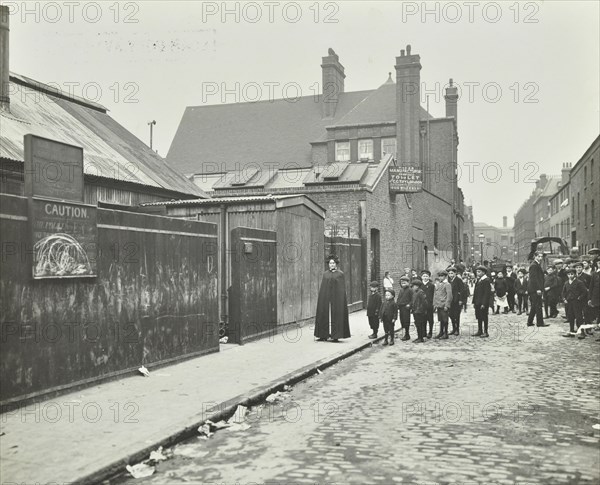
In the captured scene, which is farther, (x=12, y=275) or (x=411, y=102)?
(x=411, y=102)

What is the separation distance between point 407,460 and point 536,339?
10.9 metres

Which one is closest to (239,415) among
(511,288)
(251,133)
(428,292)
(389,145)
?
(428,292)

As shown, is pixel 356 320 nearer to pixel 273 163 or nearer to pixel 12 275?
pixel 12 275

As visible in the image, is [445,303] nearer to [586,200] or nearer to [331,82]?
[586,200]

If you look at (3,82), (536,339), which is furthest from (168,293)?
(536,339)

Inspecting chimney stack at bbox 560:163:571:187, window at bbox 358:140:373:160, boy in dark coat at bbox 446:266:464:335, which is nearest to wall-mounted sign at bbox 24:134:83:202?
boy in dark coat at bbox 446:266:464:335

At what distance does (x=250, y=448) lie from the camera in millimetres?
5863

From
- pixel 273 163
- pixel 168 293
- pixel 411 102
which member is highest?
pixel 411 102

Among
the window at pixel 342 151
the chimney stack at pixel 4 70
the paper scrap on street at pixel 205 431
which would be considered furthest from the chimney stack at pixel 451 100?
the paper scrap on street at pixel 205 431

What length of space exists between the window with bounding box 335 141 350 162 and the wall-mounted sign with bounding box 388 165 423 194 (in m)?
19.3

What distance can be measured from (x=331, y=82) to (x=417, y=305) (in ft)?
131

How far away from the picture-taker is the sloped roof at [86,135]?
14102 millimetres

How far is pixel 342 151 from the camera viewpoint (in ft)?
155

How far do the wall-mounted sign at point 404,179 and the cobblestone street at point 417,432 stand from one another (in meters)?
16.8
